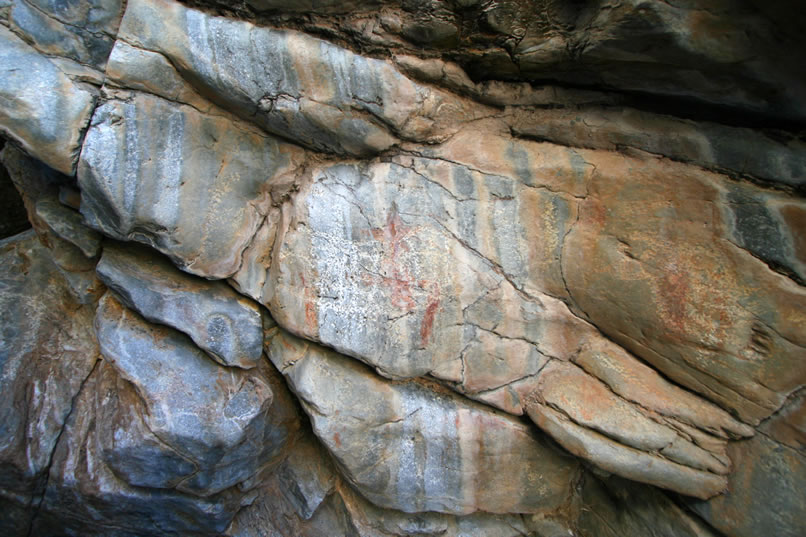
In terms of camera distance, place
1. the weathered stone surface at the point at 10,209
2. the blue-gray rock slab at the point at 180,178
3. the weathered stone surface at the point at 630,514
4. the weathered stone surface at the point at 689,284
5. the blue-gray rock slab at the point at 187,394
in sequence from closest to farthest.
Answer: the weathered stone surface at the point at 689,284 → the blue-gray rock slab at the point at 180,178 → the weathered stone surface at the point at 630,514 → the blue-gray rock slab at the point at 187,394 → the weathered stone surface at the point at 10,209

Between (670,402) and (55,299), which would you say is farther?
(55,299)

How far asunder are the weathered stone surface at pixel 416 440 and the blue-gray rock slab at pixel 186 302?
0.28m

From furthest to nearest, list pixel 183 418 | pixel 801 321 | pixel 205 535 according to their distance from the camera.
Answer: pixel 205 535 < pixel 183 418 < pixel 801 321

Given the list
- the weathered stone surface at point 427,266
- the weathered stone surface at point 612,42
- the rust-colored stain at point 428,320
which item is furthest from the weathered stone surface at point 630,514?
the weathered stone surface at point 612,42

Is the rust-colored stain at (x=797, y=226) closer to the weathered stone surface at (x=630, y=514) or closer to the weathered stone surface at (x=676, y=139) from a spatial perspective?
the weathered stone surface at (x=676, y=139)

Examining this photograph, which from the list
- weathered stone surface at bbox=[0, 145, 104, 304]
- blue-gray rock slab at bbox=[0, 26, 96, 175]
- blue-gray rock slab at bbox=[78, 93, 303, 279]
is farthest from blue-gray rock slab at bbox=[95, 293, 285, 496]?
blue-gray rock slab at bbox=[0, 26, 96, 175]

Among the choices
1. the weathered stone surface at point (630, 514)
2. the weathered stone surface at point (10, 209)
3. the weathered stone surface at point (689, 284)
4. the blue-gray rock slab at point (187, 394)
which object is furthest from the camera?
the weathered stone surface at point (10, 209)

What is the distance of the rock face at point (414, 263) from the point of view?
2049 mm

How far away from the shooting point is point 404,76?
232 centimetres

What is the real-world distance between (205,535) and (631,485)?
2.84 m

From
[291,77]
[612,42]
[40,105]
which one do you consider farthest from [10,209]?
[612,42]

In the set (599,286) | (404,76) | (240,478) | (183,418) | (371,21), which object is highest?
(371,21)

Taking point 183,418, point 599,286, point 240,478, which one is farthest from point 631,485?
point 183,418

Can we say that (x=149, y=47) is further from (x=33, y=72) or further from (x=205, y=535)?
(x=205, y=535)
